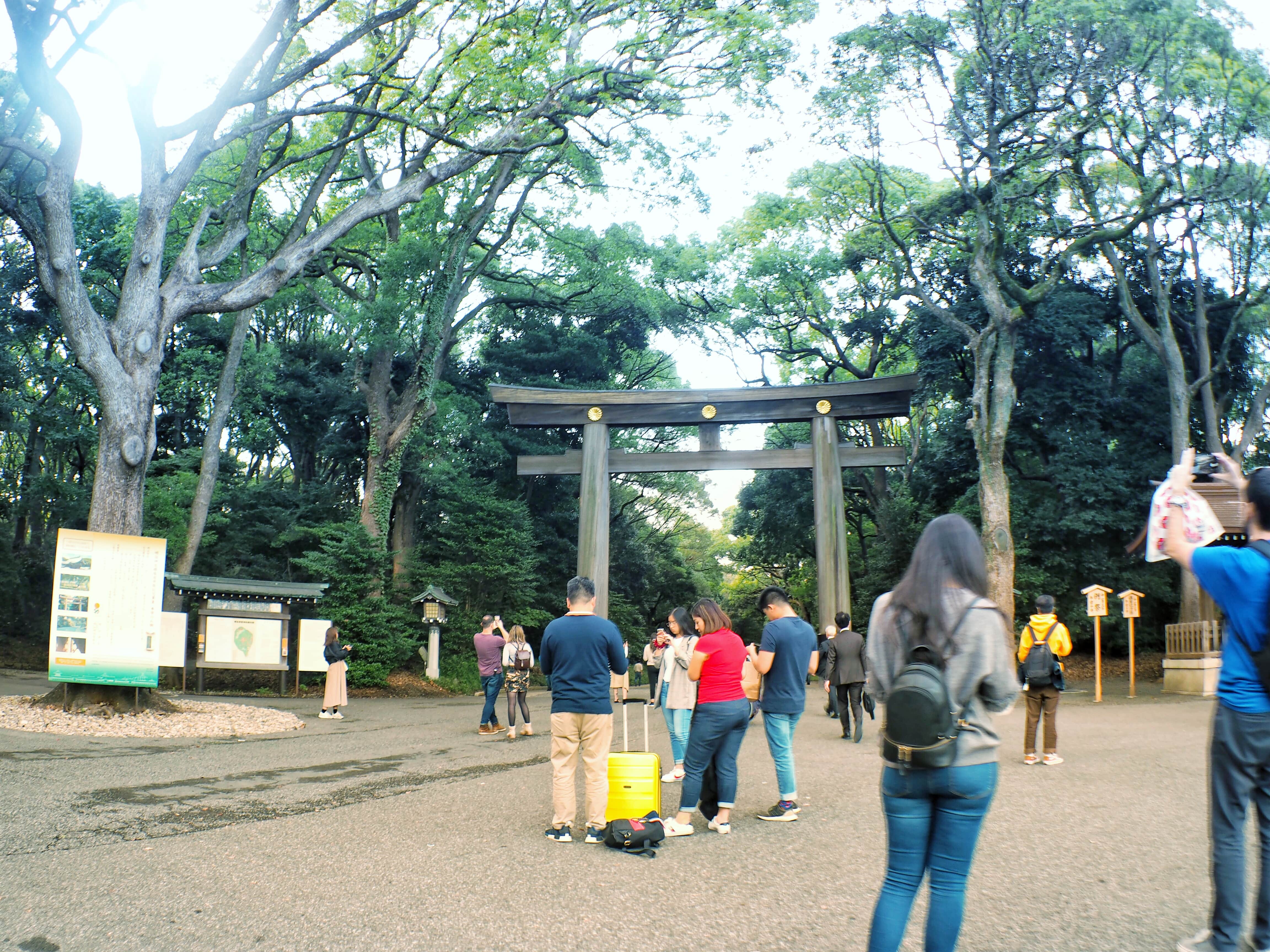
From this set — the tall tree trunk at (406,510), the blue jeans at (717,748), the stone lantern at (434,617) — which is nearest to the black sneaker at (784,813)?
the blue jeans at (717,748)

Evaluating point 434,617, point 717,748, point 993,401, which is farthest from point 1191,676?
point 717,748

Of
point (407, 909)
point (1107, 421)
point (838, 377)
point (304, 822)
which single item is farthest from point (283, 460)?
point (407, 909)

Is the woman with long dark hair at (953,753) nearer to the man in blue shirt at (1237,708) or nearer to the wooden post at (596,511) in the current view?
the man in blue shirt at (1237,708)

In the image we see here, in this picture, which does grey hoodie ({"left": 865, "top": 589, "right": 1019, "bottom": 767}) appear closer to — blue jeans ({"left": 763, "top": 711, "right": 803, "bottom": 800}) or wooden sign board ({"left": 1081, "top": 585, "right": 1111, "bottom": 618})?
blue jeans ({"left": 763, "top": 711, "right": 803, "bottom": 800})

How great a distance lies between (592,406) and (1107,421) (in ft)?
52.8

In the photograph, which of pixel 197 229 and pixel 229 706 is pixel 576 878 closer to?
pixel 229 706

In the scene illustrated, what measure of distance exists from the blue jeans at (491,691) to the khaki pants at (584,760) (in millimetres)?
5832

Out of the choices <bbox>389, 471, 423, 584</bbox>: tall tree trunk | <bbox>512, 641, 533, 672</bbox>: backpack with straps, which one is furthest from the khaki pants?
<bbox>389, 471, 423, 584</bbox>: tall tree trunk

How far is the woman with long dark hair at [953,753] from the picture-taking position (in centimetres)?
297

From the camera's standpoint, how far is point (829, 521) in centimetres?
1744

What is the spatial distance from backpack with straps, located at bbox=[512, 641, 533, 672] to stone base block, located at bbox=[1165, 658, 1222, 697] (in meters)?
14.8

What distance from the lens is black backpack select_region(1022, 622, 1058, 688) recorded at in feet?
29.1

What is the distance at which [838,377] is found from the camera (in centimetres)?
3450

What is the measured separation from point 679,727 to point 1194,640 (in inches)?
689
